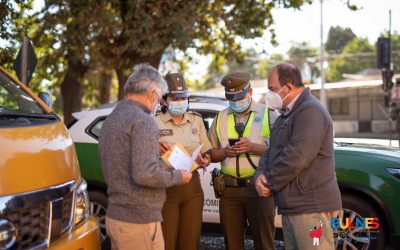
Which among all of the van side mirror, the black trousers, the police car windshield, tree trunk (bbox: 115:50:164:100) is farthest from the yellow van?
tree trunk (bbox: 115:50:164:100)

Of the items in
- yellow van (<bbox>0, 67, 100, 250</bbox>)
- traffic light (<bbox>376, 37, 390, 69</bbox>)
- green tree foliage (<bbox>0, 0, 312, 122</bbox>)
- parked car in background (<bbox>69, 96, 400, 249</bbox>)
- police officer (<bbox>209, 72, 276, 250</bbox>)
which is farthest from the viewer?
traffic light (<bbox>376, 37, 390, 69</bbox>)

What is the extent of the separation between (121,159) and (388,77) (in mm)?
16442

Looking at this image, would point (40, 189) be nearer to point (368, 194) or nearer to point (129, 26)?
point (368, 194)

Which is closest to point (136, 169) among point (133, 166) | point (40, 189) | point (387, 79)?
point (133, 166)

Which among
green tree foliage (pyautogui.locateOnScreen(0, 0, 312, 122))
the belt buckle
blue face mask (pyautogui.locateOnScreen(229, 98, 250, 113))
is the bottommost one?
the belt buckle

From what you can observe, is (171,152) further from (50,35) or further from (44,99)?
(50,35)

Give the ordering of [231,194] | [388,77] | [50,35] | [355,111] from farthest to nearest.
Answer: [355,111], [388,77], [50,35], [231,194]

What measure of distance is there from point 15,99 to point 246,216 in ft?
6.86

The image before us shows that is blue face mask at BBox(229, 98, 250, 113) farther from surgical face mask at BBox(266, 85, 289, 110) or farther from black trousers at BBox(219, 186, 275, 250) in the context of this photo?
black trousers at BBox(219, 186, 275, 250)

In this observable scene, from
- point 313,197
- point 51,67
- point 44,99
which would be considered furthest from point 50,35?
point 313,197

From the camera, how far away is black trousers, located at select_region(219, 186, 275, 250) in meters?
4.35

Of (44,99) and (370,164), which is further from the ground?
(44,99)

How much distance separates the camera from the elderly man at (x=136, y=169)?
3230mm

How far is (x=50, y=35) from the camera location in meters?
12.3
